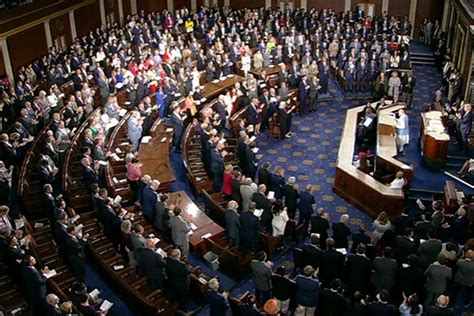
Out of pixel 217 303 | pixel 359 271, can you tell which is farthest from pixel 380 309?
pixel 217 303

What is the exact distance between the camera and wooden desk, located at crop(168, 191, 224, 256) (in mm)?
10367

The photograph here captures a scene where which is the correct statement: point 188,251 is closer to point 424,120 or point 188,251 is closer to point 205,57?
point 424,120

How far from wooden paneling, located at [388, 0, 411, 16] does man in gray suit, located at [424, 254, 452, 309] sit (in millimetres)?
20601

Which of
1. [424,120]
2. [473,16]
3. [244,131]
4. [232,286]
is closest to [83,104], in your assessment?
[244,131]

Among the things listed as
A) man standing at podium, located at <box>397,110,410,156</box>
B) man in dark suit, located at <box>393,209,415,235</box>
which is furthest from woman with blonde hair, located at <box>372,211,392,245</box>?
man standing at podium, located at <box>397,110,410,156</box>

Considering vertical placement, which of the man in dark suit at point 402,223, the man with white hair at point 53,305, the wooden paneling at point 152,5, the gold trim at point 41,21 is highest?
the gold trim at point 41,21

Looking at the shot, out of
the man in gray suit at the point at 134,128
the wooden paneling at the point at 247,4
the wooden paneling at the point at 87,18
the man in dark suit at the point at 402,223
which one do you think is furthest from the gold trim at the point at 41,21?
the man in dark suit at the point at 402,223

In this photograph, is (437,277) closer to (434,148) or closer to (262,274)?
(262,274)

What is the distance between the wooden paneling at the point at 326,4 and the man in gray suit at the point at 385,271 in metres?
20.9

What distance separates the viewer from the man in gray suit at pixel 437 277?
27.4ft

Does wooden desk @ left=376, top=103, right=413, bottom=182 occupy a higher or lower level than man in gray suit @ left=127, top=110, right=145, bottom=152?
lower

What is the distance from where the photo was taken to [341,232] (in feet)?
32.3

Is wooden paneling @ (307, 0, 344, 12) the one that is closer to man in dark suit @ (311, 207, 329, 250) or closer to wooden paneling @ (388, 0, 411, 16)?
wooden paneling @ (388, 0, 411, 16)

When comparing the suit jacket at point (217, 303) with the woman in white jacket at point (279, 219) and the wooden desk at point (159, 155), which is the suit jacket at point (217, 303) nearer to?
the woman in white jacket at point (279, 219)
